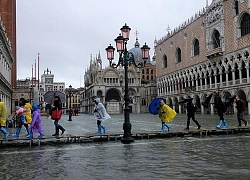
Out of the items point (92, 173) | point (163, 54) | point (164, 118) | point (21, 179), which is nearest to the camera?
point (21, 179)

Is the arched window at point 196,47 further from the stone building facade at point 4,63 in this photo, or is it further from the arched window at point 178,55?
the stone building facade at point 4,63

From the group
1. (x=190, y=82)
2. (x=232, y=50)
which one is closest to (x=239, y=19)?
(x=232, y=50)

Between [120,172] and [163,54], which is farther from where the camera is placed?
[163,54]

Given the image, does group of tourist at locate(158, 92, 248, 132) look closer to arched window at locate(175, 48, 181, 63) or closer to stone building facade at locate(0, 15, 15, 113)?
stone building facade at locate(0, 15, 15, 113)

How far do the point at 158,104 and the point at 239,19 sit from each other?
29.0m

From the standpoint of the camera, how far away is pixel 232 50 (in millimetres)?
39562

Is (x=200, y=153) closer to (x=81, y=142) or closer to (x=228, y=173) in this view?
A: (x=228, y=173)

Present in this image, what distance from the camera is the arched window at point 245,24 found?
36.8 meters

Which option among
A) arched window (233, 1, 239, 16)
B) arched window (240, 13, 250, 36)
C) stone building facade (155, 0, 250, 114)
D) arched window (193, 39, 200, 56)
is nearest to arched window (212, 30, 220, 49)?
stone building facade (155, 0, 250, 114)

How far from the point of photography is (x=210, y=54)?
43.8 m

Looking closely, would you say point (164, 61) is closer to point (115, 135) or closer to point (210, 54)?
point (210, 54)

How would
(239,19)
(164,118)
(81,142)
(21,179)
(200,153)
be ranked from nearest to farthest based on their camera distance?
(21,179)
(200,153)
(81,142)
(164,118)
(239,19)

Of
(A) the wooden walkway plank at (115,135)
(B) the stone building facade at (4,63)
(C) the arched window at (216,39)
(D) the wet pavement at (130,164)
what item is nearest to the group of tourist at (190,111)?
(A) the wooden walkway plank at (115,135)

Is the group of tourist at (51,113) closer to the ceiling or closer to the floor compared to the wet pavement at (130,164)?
closer to the ceiling
